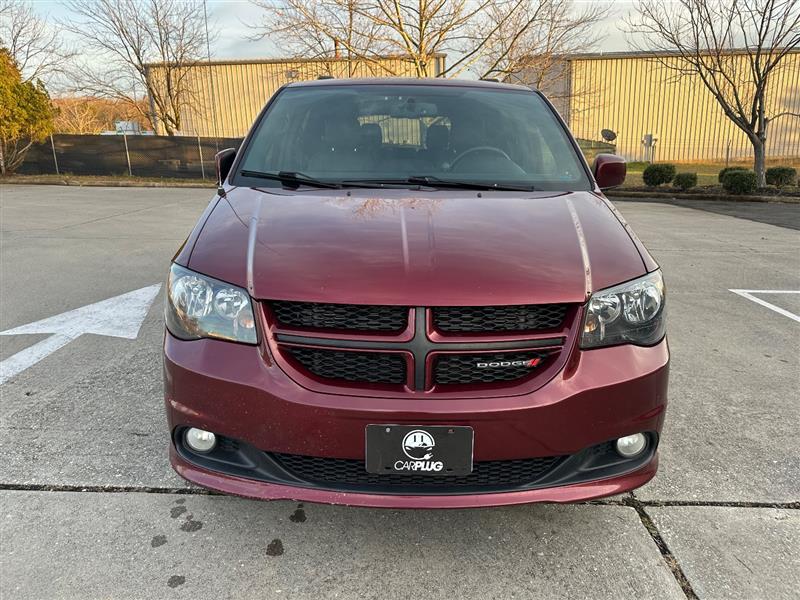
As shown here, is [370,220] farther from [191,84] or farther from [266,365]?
[191,84]

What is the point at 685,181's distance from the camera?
49.6 feet

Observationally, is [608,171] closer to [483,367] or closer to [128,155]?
[483,367]

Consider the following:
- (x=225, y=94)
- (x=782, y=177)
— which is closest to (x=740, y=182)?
(x=782, y=177)

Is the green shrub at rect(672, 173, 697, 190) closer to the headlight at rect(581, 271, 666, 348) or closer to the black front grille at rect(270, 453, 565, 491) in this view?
the headlight at rect(581, 271, 666, 348)

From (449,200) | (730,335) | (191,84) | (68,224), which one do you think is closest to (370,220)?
(449,200)

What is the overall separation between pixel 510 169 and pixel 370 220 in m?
1.00

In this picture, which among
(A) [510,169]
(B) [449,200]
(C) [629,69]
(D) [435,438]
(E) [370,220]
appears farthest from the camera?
(C) [629,69]

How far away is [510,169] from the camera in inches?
113

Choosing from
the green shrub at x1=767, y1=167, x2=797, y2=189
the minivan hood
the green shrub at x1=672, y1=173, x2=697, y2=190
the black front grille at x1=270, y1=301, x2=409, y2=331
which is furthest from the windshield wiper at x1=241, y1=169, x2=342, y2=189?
the green shrub at x1=767, y1=167, x2=797, y2=189

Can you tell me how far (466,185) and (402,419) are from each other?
1305 mm

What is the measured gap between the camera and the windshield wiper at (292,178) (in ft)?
8.67

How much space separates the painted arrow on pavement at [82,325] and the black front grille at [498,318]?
2956mm

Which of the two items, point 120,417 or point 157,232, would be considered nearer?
point 120,417

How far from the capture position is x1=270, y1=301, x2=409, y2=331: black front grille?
1.80 m
